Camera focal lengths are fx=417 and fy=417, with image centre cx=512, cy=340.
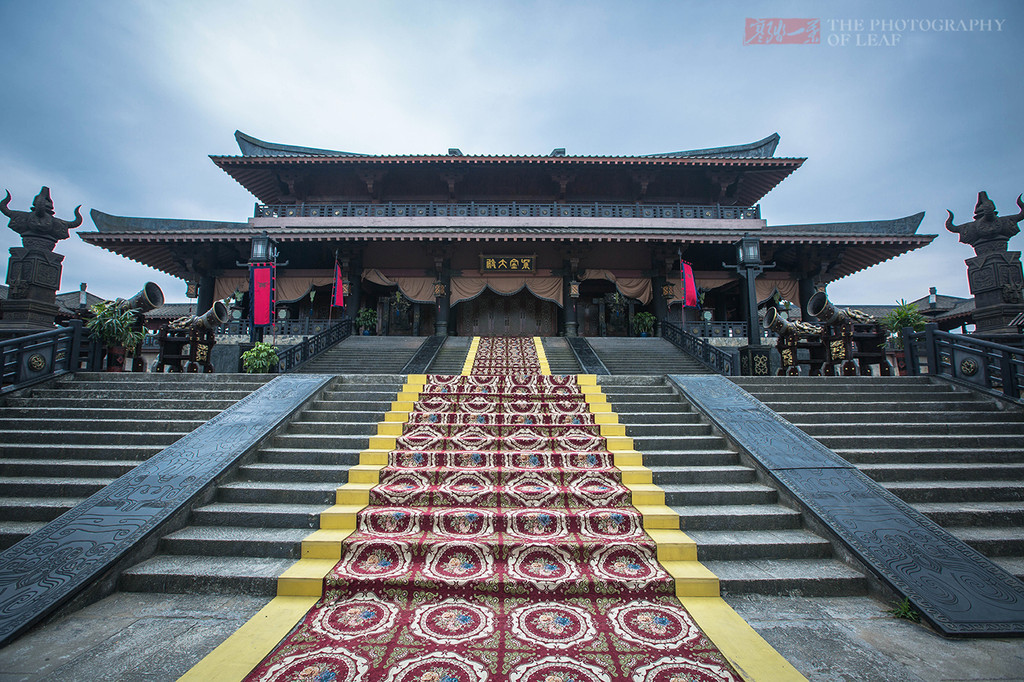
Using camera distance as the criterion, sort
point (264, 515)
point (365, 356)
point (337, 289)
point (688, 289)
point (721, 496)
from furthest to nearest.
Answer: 1. point (337, 289)
2. point (688, 289)
3. point (365, 356)
4. point (721, 496)
5. point (264, 515)

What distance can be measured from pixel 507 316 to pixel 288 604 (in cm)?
1365

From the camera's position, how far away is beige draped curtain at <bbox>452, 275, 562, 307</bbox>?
14648 mm

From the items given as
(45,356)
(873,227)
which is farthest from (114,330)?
(873,227)

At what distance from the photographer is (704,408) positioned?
5641 mm

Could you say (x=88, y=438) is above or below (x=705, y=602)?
above

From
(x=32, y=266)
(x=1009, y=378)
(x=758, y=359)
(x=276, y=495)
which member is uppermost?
(x=32, y=266)

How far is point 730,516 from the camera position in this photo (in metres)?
3.69

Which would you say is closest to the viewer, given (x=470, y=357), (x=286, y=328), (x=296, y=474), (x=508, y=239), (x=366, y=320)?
(x=296, y=474)

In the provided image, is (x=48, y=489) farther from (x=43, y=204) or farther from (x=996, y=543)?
(x=996, y=543)

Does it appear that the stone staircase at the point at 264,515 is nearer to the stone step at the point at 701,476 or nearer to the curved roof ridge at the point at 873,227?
the stone step at the point at 701,476

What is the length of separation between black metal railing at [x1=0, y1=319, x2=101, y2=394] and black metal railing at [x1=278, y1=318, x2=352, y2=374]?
121 inches

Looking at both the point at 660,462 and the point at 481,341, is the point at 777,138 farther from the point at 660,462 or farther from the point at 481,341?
the point at 660,462

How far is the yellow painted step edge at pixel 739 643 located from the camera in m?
2.23

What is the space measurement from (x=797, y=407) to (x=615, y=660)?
17.3 ft
